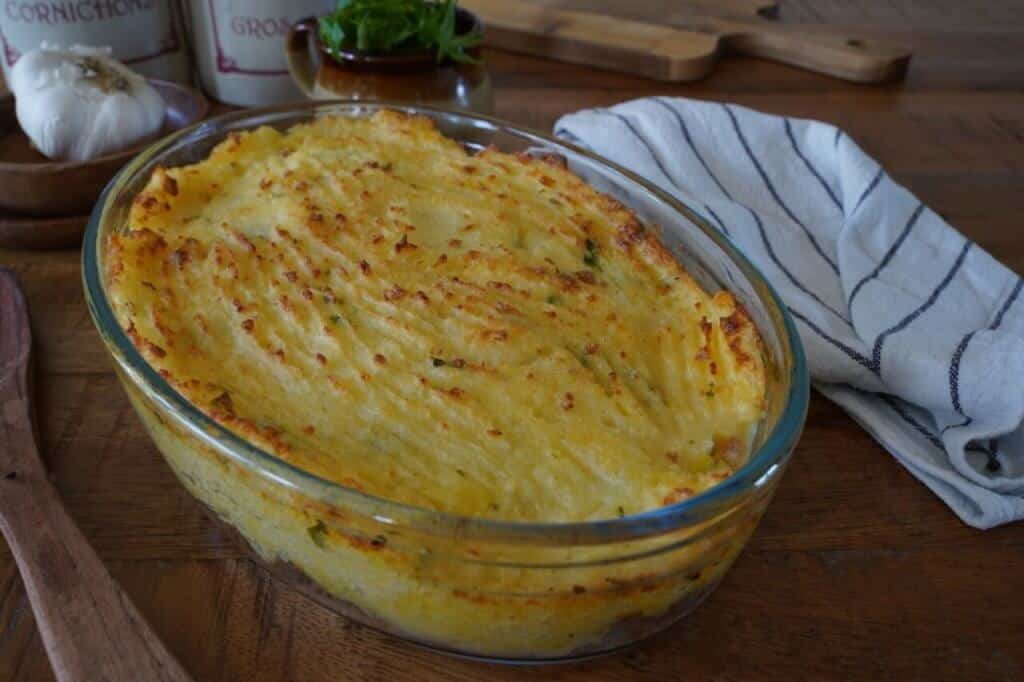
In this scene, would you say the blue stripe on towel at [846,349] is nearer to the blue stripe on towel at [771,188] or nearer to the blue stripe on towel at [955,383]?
the blue stripe on towel at [955,383]

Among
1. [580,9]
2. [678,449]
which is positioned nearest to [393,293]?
[678,449]

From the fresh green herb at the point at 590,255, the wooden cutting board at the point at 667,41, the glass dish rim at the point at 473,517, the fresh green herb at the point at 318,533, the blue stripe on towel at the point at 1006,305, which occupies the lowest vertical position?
the blue stripe on towel at the point at 1006,305

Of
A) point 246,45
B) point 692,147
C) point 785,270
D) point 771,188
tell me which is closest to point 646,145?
point 692,147

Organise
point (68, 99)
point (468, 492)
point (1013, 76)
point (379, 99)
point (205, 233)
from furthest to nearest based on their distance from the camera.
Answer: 1. point (1013, 76)
2. point (379, 99)
3. point (68, 99)
4. point (205, 233)
5. point (468, 492)

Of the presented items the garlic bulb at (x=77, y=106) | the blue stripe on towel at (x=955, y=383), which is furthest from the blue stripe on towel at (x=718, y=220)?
the garlic bulb at (x=77, y=106)

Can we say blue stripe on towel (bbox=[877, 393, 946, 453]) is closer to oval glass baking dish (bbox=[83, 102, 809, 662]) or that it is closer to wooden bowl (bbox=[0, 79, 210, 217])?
oval glass baking dish (bbox=[83, 102, 809, 662])

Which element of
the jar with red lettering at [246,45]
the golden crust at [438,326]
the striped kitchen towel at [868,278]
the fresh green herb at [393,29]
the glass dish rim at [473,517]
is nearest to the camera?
the glass dish rim at [473,517]

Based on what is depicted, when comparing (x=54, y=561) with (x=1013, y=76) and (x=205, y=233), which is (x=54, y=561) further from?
(x=1013, y=76)
